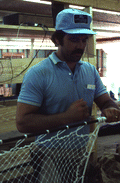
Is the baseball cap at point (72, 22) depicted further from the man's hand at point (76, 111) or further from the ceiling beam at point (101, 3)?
the ceiling beam at point (101, 3)

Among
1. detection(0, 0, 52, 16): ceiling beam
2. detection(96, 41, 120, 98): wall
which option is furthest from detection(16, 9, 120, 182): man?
detection(96, 41, 120, 98): wall

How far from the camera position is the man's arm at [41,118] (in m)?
1.10

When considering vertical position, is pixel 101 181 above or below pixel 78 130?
below

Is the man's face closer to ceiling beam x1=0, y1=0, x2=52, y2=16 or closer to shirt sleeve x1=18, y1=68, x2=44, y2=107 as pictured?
shirt sleeve x1=18, y1=68, x2=44, y2=107

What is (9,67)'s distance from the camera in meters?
2.44

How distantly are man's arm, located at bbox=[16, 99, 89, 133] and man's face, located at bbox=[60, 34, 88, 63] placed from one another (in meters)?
0.29

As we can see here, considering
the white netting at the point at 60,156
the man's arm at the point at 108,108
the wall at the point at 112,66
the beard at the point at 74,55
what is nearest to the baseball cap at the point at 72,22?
the beard at the point at 74,55

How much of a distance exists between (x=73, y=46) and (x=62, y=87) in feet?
0.78

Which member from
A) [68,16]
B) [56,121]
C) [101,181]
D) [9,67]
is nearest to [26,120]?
[56,121]

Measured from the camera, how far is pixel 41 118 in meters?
1.12

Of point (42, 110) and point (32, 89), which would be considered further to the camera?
point (42, 110)

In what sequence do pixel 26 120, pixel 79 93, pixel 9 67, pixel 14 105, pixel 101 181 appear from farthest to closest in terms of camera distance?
1. pixel 14 105
2. pixel 9 67
3. pixel 101 181
4. pixel 79 93
5. pixel 26 120

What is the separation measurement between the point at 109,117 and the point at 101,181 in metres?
0.59

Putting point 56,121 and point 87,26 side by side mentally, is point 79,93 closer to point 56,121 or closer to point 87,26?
point 56,121
